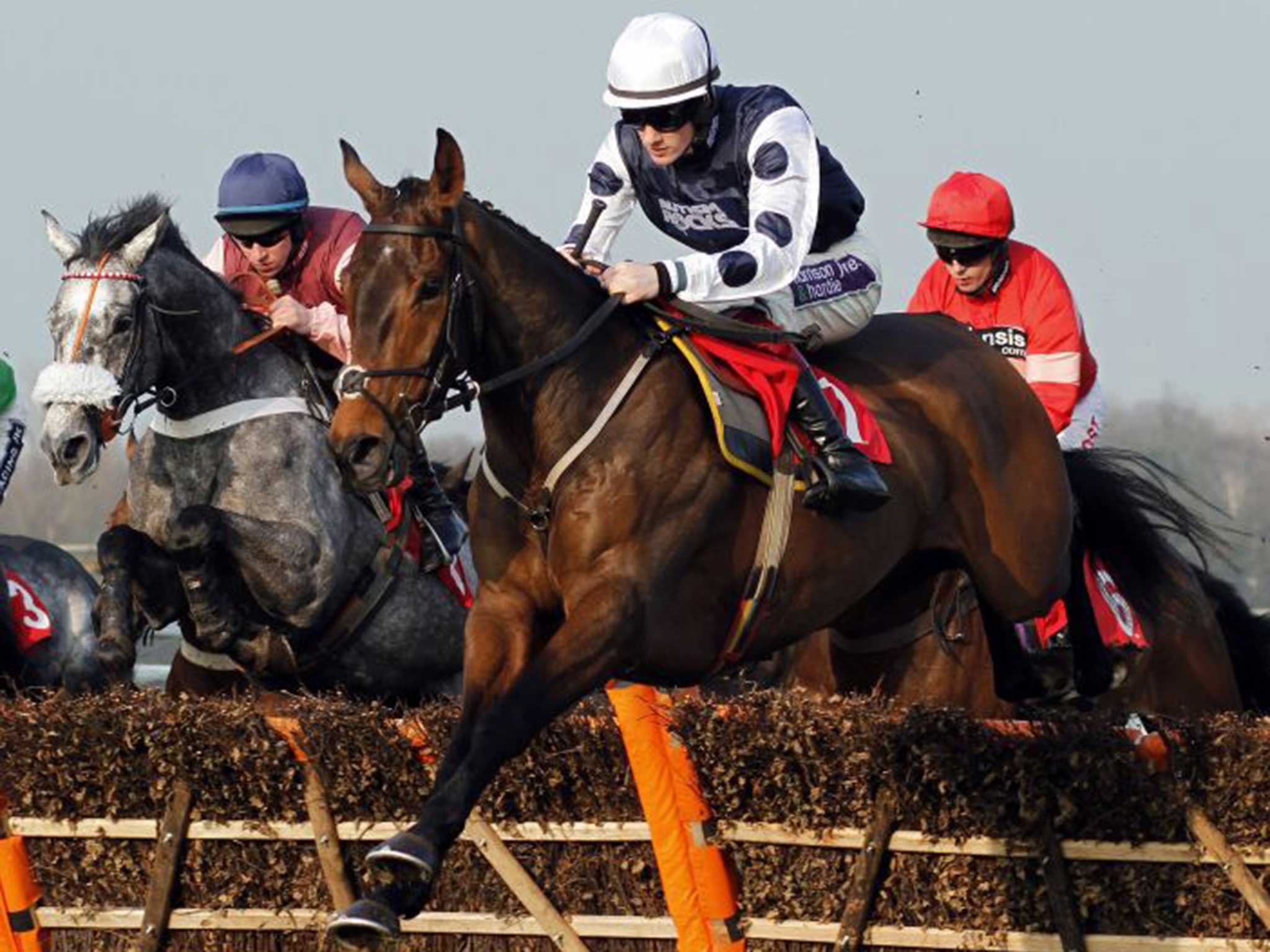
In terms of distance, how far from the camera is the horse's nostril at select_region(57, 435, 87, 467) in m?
7.77

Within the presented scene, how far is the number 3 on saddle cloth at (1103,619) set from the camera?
27.1ft

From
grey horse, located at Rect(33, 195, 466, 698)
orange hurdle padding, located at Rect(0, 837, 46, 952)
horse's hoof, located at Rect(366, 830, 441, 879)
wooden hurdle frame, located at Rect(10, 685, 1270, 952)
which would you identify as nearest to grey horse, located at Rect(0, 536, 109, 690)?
grey horse, located at Rect(33, 195, 466, 698)

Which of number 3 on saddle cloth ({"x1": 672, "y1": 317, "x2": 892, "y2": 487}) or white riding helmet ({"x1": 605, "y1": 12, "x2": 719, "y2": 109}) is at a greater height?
white riding helmet ({"x1": 605, "y1": 12, "x2": 719, "y2": 109})

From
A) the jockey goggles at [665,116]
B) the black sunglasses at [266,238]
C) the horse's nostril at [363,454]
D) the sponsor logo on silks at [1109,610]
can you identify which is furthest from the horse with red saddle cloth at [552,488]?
the black sunglasses at [266,238]

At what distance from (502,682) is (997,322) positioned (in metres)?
3.35

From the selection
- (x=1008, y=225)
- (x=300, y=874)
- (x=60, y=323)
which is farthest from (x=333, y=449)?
(x=1008, y=225)

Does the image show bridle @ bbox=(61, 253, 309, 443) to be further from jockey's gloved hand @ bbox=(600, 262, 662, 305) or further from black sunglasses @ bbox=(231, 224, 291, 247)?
jockey's gloved hand @ bbox=(600, 262, 662, 305)

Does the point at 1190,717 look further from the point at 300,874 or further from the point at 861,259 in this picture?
the point at 300,874

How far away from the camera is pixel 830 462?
255 inches

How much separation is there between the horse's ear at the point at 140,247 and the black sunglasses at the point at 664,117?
7.70 ft

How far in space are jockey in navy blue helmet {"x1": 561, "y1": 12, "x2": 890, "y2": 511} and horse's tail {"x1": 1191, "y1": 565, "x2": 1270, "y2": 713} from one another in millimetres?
3110

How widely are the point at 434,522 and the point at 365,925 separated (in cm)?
379

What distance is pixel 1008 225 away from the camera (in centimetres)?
864

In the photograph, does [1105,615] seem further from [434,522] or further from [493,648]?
[493,648]
